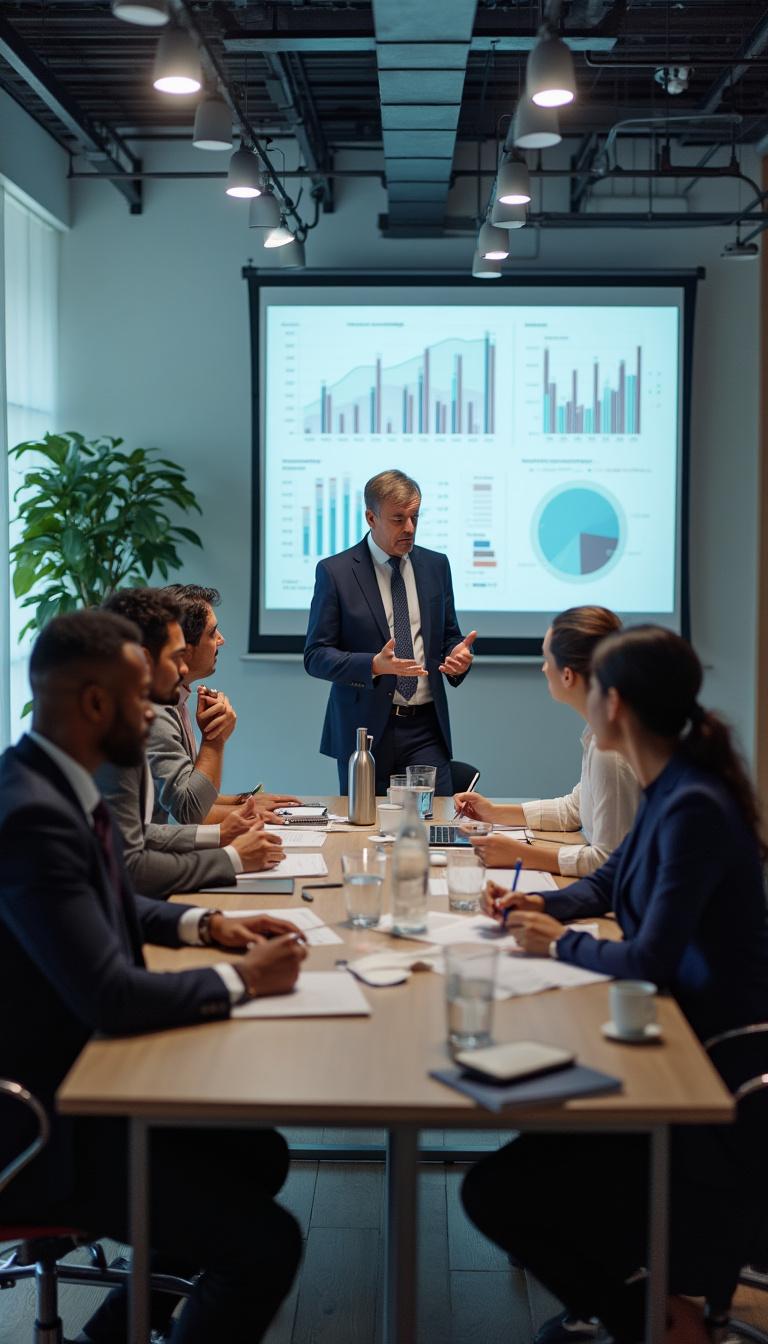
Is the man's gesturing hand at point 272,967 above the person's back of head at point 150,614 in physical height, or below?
below

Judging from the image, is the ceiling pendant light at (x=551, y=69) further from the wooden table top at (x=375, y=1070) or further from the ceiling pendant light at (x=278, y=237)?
the wooden table top at (x=375, y=1070)

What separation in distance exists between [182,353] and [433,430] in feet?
4.38

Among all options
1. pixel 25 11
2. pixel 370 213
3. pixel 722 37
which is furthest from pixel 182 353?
pixel 722 37

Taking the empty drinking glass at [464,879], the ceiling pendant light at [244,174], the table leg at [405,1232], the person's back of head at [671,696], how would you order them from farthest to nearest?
the ceiling pendant light at [244,174] → the empty drinking glass at [464,879] → the person's back of head at [671,696] → the table leg at [405,1232]

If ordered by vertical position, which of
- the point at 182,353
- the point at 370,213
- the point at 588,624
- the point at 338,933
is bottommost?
the point at 338,933

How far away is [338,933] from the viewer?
251 centimetres

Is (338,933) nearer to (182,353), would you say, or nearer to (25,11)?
(25,11)

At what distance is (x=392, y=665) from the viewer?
4.23m

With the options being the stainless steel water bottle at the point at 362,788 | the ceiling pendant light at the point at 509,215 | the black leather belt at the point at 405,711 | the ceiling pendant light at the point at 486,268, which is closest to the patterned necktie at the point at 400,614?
the black leather belt at the point at 405,711

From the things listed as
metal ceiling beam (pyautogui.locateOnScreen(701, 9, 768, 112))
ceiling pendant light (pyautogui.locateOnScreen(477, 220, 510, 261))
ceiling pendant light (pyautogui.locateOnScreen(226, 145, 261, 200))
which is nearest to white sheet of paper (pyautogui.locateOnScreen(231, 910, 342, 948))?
ceiling pendant light (pyautogui.locateOnScreen(226, 145, 261, 200))

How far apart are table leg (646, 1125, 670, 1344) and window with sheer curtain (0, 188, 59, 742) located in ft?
14.3

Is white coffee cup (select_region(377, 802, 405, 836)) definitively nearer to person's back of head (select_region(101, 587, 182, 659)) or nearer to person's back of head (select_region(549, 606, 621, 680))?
person's back of head (select_region(549, 606, 621, 680))

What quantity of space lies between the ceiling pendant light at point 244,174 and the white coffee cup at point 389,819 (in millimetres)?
2096

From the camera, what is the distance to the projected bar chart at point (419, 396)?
21.6 feet
